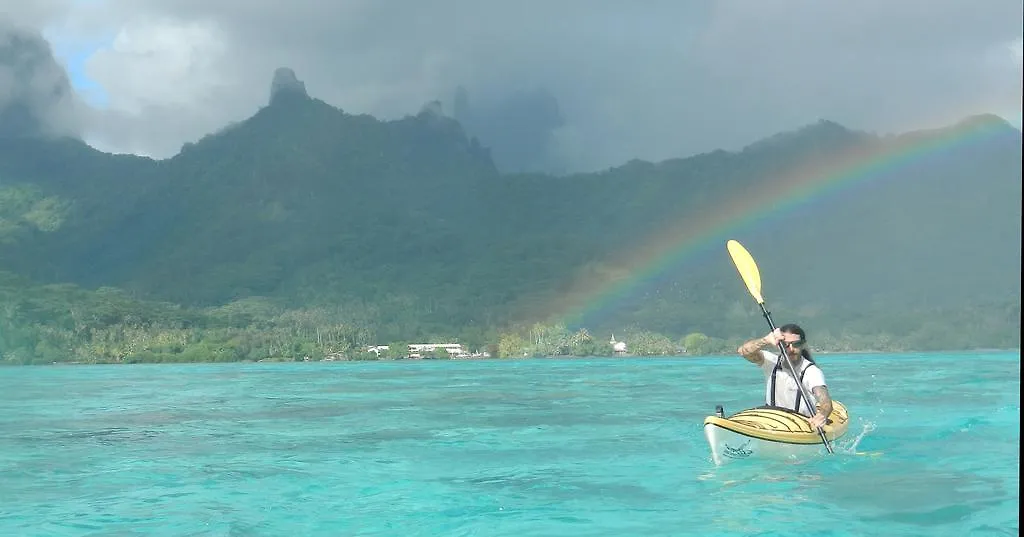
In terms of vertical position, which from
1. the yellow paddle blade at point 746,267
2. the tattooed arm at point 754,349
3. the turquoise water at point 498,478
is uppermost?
the yellow paddle blade at point 746,267

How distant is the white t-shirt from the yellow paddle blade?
3.03 m

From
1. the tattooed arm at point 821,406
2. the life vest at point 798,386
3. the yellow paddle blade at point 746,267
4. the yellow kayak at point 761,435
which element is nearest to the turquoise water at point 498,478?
the yellow kayak at point 761,435

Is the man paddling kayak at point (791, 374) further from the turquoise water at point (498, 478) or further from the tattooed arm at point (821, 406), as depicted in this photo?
the turquoise water at point (498, 478)

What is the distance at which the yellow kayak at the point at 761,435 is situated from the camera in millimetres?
13320

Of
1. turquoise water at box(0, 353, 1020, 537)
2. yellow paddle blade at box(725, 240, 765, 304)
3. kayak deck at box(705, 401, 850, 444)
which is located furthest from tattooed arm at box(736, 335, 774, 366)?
yellow paddle blade at box(725, 240, 765, 304)

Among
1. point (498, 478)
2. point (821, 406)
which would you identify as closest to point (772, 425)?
point (821, 406)

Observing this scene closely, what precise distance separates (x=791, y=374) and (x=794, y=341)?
683mm

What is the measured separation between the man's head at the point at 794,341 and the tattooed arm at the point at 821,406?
0.53 meters

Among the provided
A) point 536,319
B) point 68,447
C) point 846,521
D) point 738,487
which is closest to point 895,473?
point 738,487

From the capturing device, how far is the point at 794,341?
13.4 meters

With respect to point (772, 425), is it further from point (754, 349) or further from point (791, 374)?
point (754, 349)

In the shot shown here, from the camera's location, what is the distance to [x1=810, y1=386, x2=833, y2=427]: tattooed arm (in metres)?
13.5

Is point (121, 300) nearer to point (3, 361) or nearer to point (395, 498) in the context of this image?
point (3, 361)

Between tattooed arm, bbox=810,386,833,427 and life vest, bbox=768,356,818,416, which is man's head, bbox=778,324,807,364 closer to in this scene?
life vest, bbox=768,356,818,416
